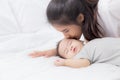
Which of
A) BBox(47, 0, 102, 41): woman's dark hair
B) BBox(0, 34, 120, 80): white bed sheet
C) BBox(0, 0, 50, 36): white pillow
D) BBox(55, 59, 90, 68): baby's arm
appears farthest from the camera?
BBox(0, 0, 50, 36): white pillow

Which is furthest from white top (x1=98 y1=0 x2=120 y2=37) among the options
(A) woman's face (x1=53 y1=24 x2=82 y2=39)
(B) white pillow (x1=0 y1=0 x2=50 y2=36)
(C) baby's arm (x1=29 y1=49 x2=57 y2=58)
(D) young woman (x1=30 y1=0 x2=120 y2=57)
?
(B) white pillow (x1=0 y1=0 x2=50 y2=36)

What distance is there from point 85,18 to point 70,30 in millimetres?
77

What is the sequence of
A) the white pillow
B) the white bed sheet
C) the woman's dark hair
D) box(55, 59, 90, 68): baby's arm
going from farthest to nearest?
the white pillow
the woman's dark hair
box(55, 59, 90, 68): baby's arm
the white bed sheet

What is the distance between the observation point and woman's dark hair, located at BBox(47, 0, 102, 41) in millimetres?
1072

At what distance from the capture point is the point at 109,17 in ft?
3.63

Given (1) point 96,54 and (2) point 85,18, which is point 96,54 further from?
(2) point 85,18

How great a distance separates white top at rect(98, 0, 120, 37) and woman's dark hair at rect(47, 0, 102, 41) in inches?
1.0

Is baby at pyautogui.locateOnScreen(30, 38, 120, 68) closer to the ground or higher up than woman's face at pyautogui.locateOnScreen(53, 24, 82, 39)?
closer to the ground

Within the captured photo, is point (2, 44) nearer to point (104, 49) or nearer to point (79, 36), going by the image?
point (79, 36)

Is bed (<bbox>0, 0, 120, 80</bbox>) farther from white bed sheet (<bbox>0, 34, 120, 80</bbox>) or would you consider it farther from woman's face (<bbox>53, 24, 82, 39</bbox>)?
woman's face (<bbox>53, 24, 82, 39</bbox>)

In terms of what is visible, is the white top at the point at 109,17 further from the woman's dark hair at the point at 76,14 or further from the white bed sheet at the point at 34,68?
the white bed sheet at the point at 34,68

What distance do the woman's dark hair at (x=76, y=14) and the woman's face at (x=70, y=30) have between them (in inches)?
0.5

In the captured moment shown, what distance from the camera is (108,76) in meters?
0.82

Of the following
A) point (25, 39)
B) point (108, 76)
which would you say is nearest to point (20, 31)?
point (25, 39)
